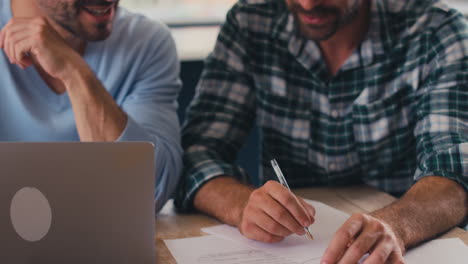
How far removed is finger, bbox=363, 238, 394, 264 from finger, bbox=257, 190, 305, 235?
156 mm

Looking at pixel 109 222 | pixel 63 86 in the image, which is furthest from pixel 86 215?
pixel 63 86

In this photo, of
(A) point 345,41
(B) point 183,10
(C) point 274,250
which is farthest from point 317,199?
(B) point 183,10

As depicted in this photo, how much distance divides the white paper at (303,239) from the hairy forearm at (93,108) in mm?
343

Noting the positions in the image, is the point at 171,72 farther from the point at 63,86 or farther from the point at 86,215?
the point at 86,215

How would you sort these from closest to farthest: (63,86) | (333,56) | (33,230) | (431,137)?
(33,230)
(431,137)
(63,86)
(333,56)

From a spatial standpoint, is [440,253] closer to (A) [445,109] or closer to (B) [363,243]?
(B) [363,243]

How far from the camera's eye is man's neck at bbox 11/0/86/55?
5.27ft

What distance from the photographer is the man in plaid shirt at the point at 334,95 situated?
151cm

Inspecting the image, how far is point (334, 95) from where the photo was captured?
5.47 feet

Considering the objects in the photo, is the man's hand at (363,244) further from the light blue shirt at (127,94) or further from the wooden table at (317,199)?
the light blue shirt at (127,94)

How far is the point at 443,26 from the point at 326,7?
29 centimetres

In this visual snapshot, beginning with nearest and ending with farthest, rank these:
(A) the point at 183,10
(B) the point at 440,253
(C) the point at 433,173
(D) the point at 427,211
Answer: (B) the point at 440,253 < (D) the point at 427,211 < (C) the point at 433,173 < (A) the point at 183,10

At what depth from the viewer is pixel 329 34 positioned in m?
1.64

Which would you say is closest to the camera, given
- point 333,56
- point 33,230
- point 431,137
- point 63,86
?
point 33,230
